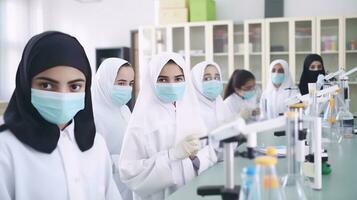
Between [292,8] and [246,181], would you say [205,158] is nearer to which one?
[246,181]

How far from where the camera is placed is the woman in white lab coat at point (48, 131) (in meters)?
1.26

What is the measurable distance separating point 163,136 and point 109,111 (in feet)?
2.32

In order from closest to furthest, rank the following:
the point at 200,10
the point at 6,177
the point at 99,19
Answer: the point at 6,177 → the point at 200,10 → the point at 99,19

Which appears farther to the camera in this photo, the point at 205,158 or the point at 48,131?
the point at 205,158

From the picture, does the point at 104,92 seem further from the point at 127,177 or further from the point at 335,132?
the point at 335,132

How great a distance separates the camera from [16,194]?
1.25m

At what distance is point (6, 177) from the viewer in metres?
1.24

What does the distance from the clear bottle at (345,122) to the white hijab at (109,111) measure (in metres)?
1.44

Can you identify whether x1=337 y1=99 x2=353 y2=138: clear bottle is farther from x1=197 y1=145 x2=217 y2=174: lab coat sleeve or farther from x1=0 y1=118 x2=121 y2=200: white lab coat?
x1=0 y1=118 x2=121 y2=200: white lab coat

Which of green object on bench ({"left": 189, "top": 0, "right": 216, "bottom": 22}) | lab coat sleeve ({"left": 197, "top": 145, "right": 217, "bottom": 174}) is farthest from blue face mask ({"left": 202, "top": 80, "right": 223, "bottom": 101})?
green object on bench ({"left": 189, "top": 0, "right": 216, "bottom": 22})

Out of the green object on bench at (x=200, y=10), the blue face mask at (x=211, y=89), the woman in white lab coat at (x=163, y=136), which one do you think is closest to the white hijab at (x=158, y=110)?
the woman in white lab coat at (x=163, y=136)

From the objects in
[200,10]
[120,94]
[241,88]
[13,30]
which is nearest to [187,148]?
[120,94]

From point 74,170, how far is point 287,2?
4830 mm

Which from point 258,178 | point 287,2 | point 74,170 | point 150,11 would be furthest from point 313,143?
point 150,11
